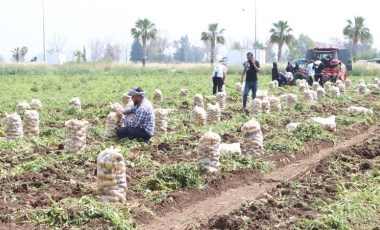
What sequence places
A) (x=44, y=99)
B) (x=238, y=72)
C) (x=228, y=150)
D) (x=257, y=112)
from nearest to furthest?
(x=228, y=150) → (x=257, y=112) → (x=44, y=99) → (x=238, y=72)

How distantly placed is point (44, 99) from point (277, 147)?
1196cm

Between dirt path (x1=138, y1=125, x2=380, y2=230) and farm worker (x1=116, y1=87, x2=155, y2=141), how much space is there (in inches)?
98.1

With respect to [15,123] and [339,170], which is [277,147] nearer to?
[339,170]

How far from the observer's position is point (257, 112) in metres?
16.2

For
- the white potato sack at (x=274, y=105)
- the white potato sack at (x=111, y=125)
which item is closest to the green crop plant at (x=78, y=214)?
the white potato sack at (x=111, y=125)

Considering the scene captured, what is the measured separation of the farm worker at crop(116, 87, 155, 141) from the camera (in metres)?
10.8

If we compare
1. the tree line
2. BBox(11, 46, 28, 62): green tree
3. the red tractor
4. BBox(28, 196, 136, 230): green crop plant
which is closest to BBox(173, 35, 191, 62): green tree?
the tree line

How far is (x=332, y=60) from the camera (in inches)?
1243

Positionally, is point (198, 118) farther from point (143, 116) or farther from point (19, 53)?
point (19, 53)

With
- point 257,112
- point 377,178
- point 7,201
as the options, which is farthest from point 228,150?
point 257,112

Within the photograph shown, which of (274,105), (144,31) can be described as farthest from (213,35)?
(274,105)

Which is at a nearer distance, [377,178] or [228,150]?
[377,178]

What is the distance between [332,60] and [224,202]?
24.9m

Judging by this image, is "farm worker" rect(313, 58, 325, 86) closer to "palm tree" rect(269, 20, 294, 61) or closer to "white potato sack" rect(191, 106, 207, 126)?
"white potato sack" rect(191, 106, 207, 126)
